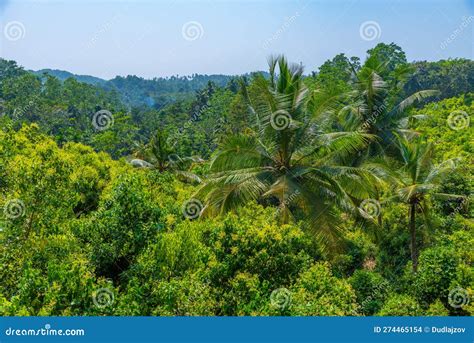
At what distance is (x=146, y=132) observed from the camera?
7038 cm

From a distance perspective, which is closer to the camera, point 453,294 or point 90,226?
point 90,226

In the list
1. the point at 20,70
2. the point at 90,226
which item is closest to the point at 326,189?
the point at 90,226

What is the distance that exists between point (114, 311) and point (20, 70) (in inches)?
3723

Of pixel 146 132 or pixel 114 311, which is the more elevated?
pixel 146 132

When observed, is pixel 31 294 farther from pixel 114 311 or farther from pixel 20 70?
pixel 20 70
